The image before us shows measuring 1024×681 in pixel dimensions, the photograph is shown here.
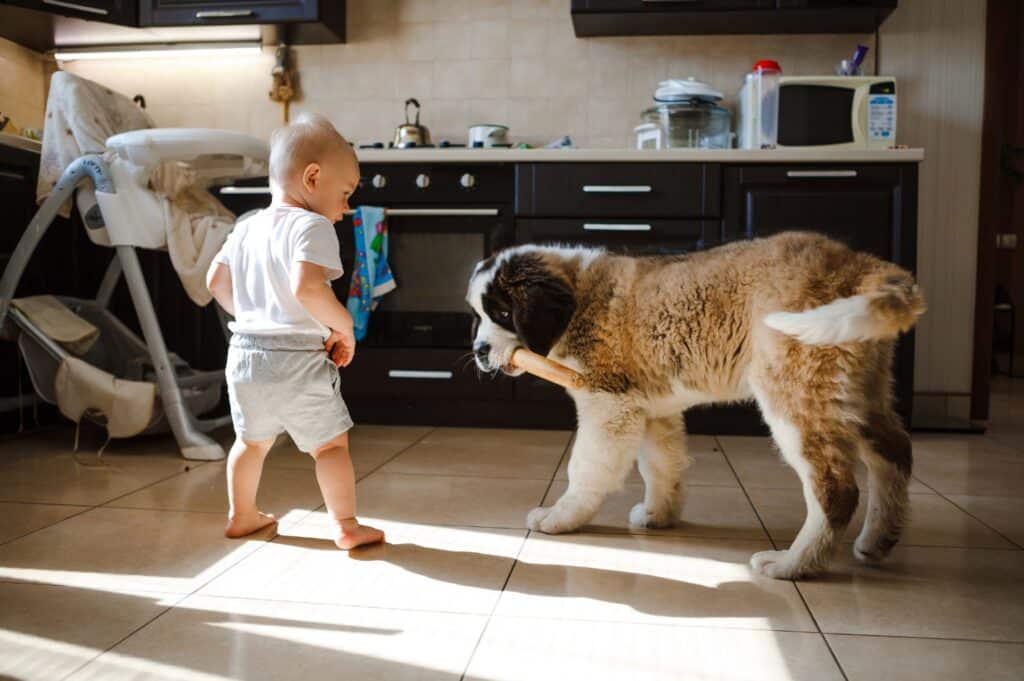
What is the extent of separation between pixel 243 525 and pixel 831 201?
2.60m

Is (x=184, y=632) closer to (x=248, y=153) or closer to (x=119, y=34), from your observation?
(x=248, y=153)

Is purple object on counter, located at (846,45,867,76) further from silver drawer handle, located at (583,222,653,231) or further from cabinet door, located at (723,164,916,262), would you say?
silver drawer handle, located at (583,222,653,231)

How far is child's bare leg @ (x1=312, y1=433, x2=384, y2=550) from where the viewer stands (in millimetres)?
1922

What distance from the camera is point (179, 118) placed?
4434 millimetres

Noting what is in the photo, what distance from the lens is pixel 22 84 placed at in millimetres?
4309

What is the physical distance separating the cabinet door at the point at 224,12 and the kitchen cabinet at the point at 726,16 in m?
1.26

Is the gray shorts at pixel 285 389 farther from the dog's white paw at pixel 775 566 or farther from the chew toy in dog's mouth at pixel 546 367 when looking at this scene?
the dog's white paw at pixel 775 566

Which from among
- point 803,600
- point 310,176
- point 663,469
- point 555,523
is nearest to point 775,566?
point 803,600

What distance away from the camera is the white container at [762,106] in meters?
3.65

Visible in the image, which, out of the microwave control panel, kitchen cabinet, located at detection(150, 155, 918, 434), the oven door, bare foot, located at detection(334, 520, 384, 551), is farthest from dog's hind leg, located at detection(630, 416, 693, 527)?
the microwave control panel

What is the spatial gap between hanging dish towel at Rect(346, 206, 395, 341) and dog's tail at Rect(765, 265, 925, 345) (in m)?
2.16

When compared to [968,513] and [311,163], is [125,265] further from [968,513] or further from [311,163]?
[968,513]

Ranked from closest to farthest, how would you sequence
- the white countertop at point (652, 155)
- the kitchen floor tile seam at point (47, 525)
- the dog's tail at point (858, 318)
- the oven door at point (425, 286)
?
the dog's tail at point (858, 318), the kitchen floor tile seam at point (47, 525), the white countertop at point (652, 155), the oven door at point (425, 286)

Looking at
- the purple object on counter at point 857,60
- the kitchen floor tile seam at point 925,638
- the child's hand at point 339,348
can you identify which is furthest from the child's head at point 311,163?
the purple object on counter at point 857,60
